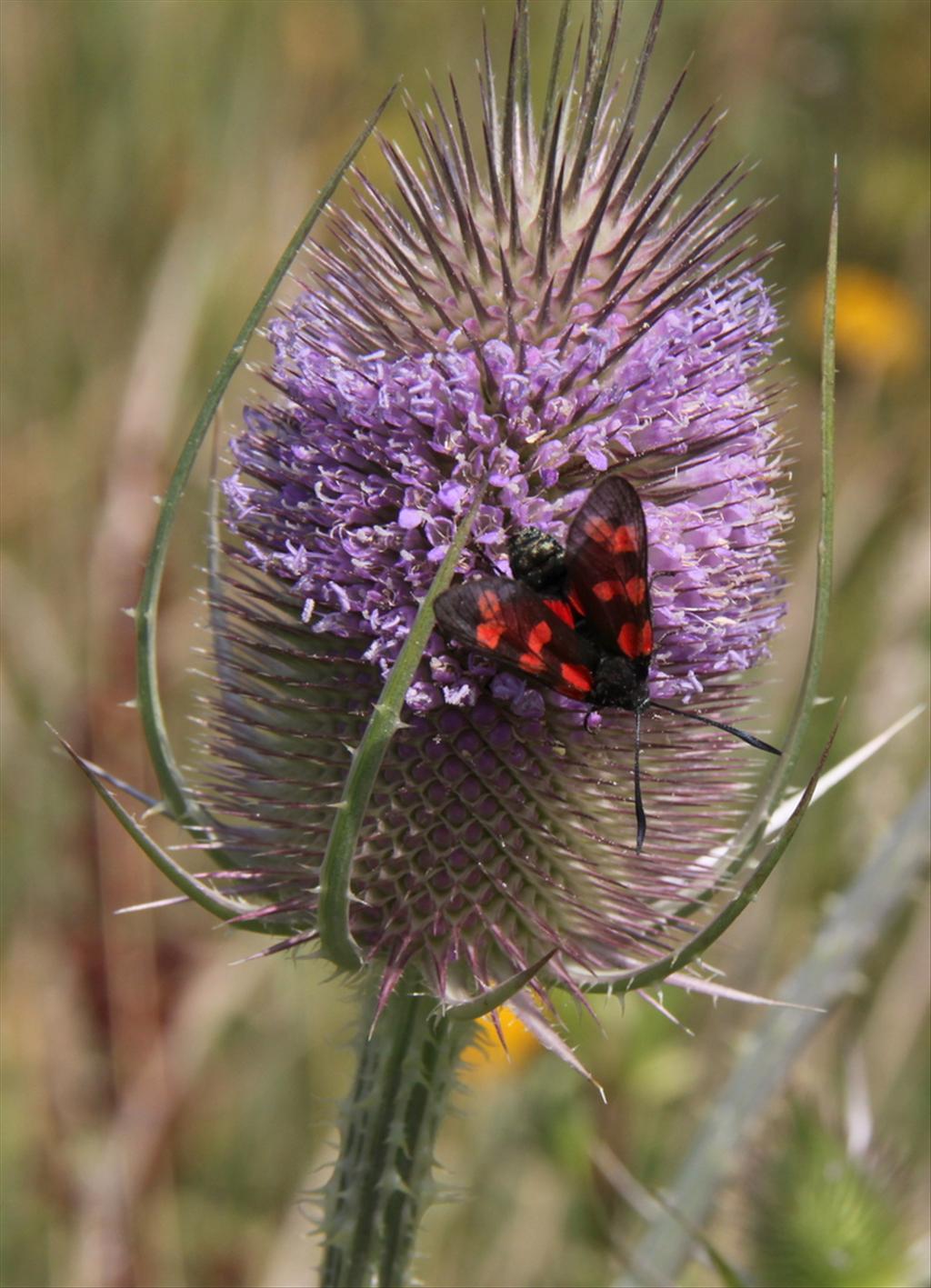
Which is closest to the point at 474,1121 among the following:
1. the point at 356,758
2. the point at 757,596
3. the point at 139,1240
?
the point at 139,1240

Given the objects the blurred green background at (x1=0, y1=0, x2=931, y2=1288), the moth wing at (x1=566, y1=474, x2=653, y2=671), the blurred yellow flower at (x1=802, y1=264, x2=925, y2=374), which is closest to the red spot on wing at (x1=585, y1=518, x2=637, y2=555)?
the moth wing at (x1=566, y1=474, x2=653, y2=671)

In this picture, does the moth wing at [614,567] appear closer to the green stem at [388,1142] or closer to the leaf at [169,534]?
the leaf at [169,534]

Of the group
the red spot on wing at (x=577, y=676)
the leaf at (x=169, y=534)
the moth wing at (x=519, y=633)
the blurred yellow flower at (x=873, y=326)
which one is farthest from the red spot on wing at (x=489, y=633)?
the blurred yellow flower at (x=873, y=326)

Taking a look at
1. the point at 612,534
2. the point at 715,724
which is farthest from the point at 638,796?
the point at 612,534

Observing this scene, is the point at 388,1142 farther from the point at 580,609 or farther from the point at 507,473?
the point at 507,473

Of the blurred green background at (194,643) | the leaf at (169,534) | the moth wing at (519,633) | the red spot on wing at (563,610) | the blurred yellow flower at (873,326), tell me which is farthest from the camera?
the blurred yellow flower at (873,326)

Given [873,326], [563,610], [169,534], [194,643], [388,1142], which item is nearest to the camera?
[169,534]
